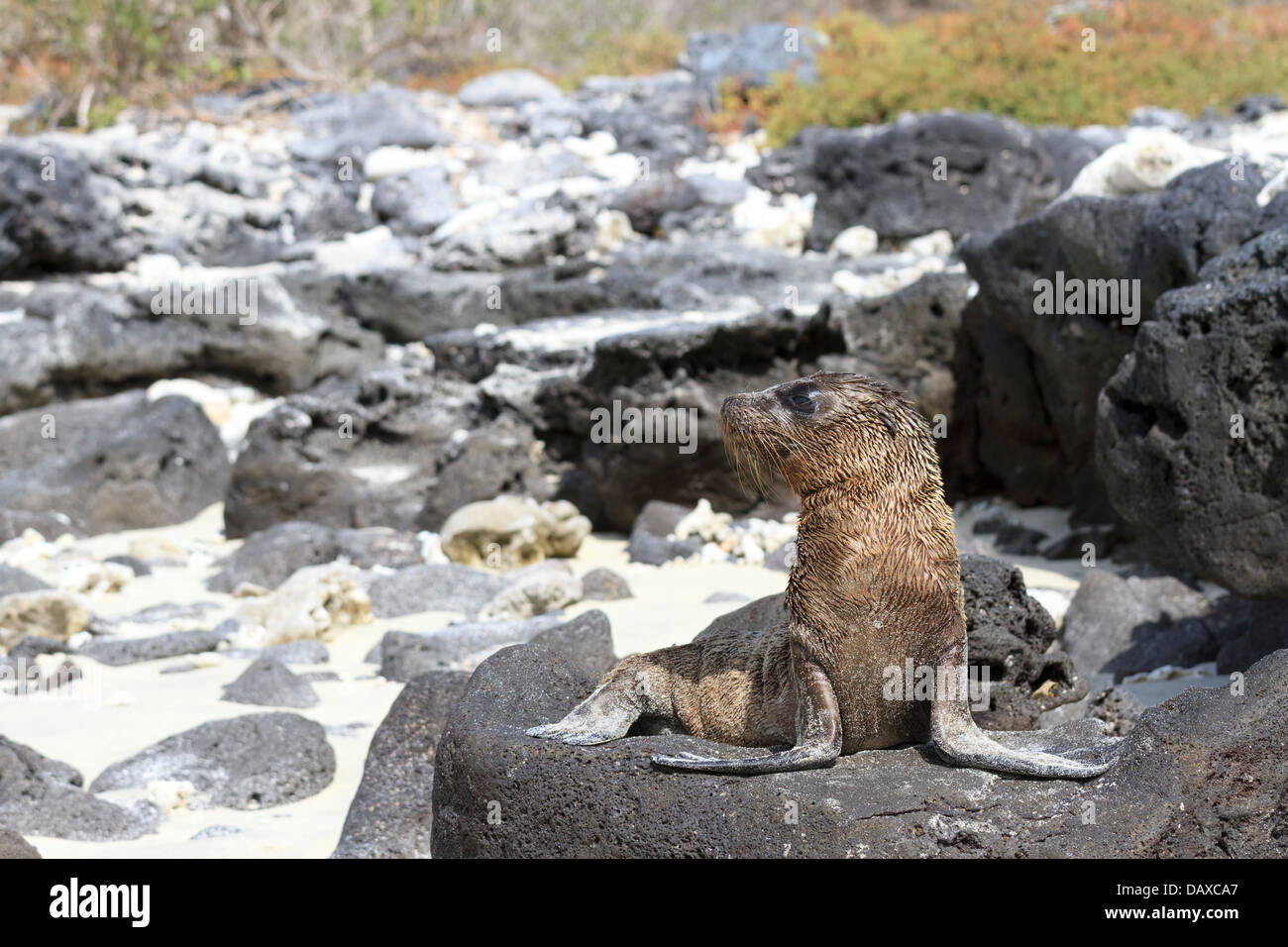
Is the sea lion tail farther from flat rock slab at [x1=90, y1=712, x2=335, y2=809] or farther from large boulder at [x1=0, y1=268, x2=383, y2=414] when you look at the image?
large boulder at [x1=0, y1=268, x2=383, y2=414]

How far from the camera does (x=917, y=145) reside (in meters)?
14.6

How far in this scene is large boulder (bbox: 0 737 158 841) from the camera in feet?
18.2

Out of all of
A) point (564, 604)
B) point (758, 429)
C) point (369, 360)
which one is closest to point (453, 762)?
point (758, 429)

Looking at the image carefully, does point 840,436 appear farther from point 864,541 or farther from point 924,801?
point 924,801

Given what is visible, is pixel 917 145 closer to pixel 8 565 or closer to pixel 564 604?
pixel 564 604

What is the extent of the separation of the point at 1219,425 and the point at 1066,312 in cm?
342

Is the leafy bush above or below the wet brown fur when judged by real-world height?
above

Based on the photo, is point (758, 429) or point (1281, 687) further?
point (758, 429)

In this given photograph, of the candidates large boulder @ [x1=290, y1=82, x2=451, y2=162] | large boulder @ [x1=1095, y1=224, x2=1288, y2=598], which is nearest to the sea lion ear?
large boulder @ [x1=1095, y1=224, x2=1288, y2=598]

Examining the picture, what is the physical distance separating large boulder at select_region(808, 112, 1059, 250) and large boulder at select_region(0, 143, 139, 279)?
8.38 metres

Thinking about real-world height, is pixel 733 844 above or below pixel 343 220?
below
